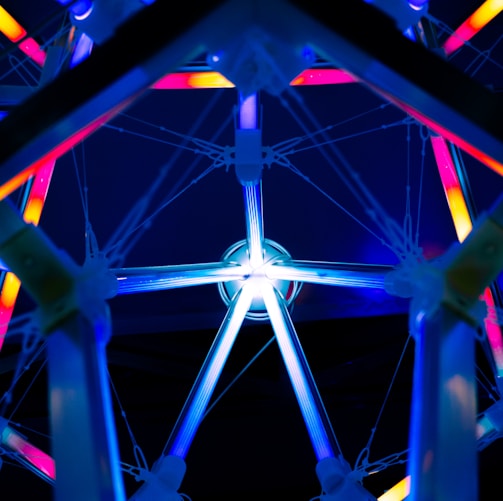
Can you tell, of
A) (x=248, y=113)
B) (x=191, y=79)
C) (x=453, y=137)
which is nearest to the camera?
(x=453, y=137)

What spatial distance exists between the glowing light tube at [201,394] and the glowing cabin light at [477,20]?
7.06 feet

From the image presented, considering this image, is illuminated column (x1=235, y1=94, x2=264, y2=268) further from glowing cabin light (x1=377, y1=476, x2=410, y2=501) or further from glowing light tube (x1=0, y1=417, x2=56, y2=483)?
glowing light tube (x1=0, y1=417, x2=56, y2=483)

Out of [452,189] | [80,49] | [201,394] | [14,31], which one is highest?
[14,31]

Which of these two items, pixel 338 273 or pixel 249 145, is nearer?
pixel 249 145

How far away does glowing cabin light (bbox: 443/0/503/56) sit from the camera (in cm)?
459

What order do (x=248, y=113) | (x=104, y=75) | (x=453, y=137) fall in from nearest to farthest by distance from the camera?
(x=104, y=75) → (x=453, y=137) → (x=248, y=113)

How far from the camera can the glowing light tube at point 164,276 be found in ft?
13.5

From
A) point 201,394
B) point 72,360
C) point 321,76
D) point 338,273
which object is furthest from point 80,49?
point 72,360

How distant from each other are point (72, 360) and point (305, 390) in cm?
180

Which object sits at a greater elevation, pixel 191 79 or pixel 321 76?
pixel 191 79

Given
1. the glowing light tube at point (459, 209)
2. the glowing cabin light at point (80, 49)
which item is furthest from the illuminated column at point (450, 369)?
the glowing cabin light at point (80, 49)

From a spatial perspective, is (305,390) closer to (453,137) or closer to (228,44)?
(453,137)

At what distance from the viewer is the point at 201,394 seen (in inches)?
164

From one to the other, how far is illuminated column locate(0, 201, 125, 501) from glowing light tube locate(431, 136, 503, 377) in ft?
8.17
